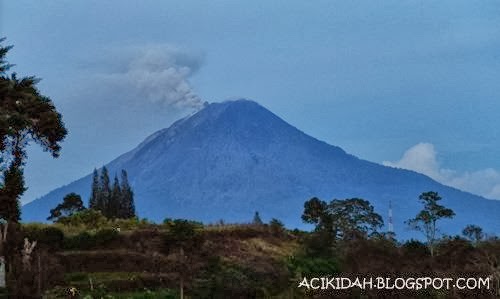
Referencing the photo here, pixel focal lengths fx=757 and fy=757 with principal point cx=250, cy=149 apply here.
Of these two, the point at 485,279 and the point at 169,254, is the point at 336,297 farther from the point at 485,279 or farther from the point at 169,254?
the point at 169,254

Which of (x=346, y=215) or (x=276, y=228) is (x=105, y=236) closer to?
(x=276, y=228)

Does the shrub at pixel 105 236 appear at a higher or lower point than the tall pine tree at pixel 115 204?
lower

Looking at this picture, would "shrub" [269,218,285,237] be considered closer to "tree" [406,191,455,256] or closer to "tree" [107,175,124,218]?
"tree" [406,191,455,256]

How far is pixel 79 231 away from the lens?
32375 mm

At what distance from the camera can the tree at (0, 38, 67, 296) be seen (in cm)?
2384

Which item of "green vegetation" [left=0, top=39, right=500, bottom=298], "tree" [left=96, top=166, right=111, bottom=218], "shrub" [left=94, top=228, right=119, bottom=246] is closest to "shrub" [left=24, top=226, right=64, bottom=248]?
"green vegetation" [left=0, top=39, right=500, bottom=298]

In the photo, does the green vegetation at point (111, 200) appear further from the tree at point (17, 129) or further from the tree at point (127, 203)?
the tree at point (17, 129)

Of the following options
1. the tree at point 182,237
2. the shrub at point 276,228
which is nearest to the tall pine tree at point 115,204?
the shrub at point 276,228

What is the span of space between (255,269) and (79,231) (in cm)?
824

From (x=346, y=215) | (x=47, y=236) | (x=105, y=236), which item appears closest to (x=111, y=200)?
(x=346, y=215)

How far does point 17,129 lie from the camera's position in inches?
Result: 988

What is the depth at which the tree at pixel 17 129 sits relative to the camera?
23.8 meters

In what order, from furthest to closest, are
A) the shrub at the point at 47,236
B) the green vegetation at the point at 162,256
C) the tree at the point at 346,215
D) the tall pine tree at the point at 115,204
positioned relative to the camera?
the tall pine tree at the point at 115,204 < the tree at the point at 346,215 < the shrub at the point at 47,236 < the green vegetation at the point at 162,256

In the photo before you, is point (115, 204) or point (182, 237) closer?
point (182, 237)
